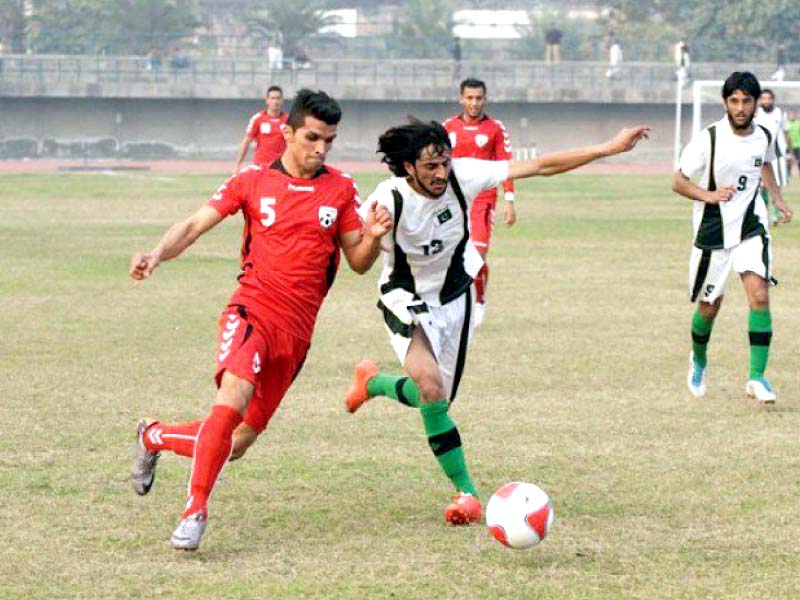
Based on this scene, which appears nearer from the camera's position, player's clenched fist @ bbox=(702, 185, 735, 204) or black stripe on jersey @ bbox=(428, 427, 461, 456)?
black stripe on jersey @ bbox=(428, 427, 461, 456)

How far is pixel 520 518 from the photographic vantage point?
262 inches

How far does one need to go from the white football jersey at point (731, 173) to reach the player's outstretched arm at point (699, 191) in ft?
0.32

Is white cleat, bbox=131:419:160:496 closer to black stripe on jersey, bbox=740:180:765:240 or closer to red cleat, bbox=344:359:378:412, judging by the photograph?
red cleat, bbox=344:359:378:412

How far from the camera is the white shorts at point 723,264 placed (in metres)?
10.9

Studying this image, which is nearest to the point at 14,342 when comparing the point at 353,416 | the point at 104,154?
the point at 353,416

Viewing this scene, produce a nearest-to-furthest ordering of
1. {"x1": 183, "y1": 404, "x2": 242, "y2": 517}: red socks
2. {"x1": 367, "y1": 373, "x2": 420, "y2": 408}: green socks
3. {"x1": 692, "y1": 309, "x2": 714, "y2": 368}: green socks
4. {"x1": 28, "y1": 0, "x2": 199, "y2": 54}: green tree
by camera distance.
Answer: {"x1": 183, "y1": 404, "x2": 242, "y2": 517}: red socks → {"x1": 367, "y1": 373, "x2": 420, "y2": 408}: green socks → {"x1": 692, "y1": 309, "x2": 714, "y2": 368}: green socks → {"x1": 28, "y1": 0, "x2": 199, "y2": 54}: green tree

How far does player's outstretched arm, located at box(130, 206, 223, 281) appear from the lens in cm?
683

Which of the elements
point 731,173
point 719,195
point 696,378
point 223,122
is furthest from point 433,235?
point 223,122

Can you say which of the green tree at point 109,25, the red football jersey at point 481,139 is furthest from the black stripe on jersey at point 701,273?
the green tree at point 109,25

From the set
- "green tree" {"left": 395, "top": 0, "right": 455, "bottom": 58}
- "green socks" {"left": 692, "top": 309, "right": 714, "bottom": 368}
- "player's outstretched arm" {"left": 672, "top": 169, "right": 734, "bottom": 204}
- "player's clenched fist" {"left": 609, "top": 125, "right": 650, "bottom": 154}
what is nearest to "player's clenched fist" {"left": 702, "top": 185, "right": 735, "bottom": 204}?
"player's outstretched arm" {"left": 672, "top": 169, "right": 734, "bottom": 204}

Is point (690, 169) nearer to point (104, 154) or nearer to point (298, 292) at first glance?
point (298, 292)

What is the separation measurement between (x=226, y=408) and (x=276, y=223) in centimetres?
94

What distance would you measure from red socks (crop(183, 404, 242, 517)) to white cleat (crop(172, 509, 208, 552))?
49 millimetres

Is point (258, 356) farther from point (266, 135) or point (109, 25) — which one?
point (109, 25)
